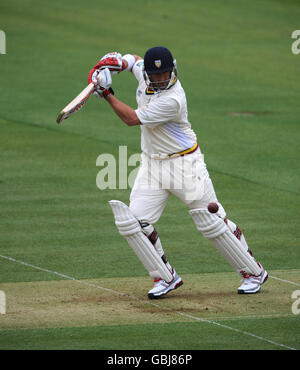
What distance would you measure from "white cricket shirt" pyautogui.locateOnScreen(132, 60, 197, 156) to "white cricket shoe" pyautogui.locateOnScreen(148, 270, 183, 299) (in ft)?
3.76

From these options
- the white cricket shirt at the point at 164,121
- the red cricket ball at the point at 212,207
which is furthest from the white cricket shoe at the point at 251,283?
the white cricket shirt at the point at 164,121

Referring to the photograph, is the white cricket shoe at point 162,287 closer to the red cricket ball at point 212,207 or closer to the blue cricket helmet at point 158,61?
the red cricket ball at point 212,207

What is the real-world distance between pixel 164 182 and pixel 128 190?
4370 mm

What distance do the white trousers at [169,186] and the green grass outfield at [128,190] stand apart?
31.5 inches

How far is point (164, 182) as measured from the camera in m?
7.58

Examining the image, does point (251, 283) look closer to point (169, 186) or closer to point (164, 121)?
point (169, 186)

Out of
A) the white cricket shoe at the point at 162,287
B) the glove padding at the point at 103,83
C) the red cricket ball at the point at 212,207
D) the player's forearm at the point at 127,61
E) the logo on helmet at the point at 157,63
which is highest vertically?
the player's forearm at the point at 127,61

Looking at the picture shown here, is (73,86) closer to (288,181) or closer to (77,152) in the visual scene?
(77,152)

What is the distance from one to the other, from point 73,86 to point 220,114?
3645 millimetres

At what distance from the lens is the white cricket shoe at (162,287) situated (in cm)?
760

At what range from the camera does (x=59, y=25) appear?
24703 millimetres

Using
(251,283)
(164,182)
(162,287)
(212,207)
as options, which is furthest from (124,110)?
(251,283)

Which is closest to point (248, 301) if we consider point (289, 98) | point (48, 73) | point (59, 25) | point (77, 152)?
point (77, 152)

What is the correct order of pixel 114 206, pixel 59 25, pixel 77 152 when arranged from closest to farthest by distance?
pixel 114 206, pixel 77 152, pixel 59 25
